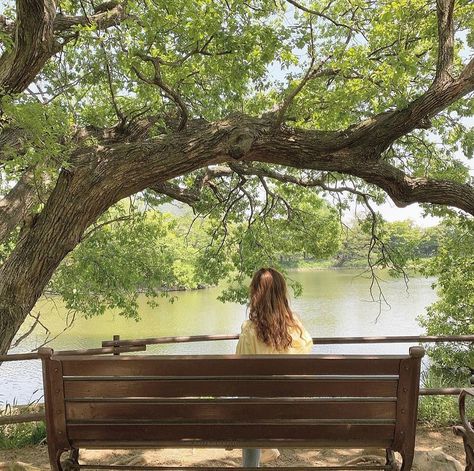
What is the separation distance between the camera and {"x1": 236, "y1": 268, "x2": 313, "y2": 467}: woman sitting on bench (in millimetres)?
2680

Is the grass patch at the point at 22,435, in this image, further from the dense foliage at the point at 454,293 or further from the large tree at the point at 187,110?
the dense foliage at the point at 454,293

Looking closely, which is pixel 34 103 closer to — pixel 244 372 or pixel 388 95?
pixel 244 372

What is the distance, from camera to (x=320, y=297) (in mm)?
26156

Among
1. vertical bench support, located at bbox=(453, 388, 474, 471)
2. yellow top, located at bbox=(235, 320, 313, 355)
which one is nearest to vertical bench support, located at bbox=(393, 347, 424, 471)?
vertical bench support, located at bbox=(453, 388, 474, 471)

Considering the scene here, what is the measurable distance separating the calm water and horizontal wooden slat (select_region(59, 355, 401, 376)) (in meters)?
10.7

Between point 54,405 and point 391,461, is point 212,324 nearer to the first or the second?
point 391,461

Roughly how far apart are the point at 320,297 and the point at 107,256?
1755 cm

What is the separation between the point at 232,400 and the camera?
236 centimetres

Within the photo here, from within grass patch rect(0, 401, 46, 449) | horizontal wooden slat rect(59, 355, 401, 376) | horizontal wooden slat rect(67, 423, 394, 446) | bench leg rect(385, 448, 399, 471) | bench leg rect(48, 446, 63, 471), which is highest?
horizontal wooden slat rect(59, 355, 401, 376)

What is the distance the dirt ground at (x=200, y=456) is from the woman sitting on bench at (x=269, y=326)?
3.63 ft

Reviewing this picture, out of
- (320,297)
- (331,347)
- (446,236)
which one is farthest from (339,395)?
(320,297)

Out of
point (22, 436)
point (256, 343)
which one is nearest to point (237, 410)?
point (256, 343)

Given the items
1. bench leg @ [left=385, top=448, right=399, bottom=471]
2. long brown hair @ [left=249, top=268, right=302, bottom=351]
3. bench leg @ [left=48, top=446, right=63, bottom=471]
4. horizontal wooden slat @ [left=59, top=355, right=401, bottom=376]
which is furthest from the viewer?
long brown hair @ [left=249, top=268, right=302, bottom=351]

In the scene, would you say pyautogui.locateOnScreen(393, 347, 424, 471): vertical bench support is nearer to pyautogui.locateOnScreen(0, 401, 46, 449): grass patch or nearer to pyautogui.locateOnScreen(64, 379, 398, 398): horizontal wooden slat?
pyautogui.locateOnScreen(64, 379, 398, 398): horizontal wooden slat
